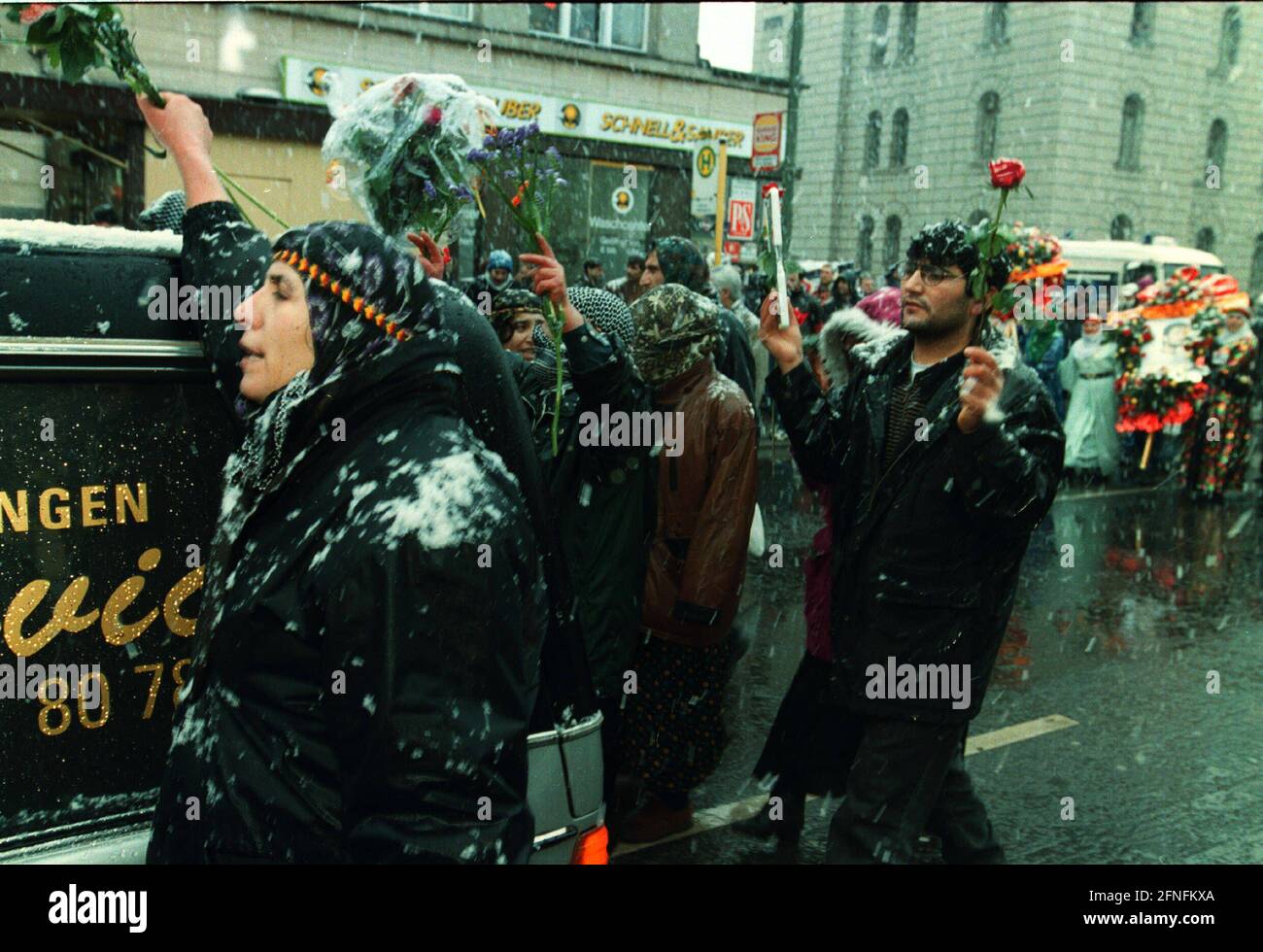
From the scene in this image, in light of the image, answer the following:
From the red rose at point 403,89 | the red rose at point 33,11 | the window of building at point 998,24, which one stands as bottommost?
the red rose at point 33,11

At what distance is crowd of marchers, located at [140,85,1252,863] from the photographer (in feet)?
6.09

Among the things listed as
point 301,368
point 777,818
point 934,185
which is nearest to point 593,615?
point 777,818

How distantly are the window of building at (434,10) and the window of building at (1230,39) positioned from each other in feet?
101

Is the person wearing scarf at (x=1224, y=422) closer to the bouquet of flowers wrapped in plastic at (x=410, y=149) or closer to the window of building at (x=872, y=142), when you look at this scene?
the bouquet of flowers wrapped in plastic at (x=410, y=149)

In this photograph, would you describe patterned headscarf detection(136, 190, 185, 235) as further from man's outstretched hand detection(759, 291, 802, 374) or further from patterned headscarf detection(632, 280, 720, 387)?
man's outstretched hand detection(759, 291, 802, 374)

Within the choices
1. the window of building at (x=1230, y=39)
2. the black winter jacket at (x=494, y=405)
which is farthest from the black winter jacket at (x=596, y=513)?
the window of building at (x=1230, y=39)

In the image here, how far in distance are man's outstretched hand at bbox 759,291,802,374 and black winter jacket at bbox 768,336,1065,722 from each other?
30 cm

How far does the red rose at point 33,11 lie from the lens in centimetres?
249

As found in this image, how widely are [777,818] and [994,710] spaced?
1965 millimetres

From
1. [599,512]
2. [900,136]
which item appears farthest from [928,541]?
[900,136]

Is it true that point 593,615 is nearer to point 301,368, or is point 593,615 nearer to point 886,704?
point 886,704

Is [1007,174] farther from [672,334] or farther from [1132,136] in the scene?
[1132,136]

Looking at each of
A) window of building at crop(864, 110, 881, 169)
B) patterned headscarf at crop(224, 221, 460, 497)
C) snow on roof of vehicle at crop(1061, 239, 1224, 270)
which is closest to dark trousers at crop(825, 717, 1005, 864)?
patterned headscarf at crop(224, 221, 460, 497)

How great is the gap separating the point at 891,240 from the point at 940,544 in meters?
42.5
